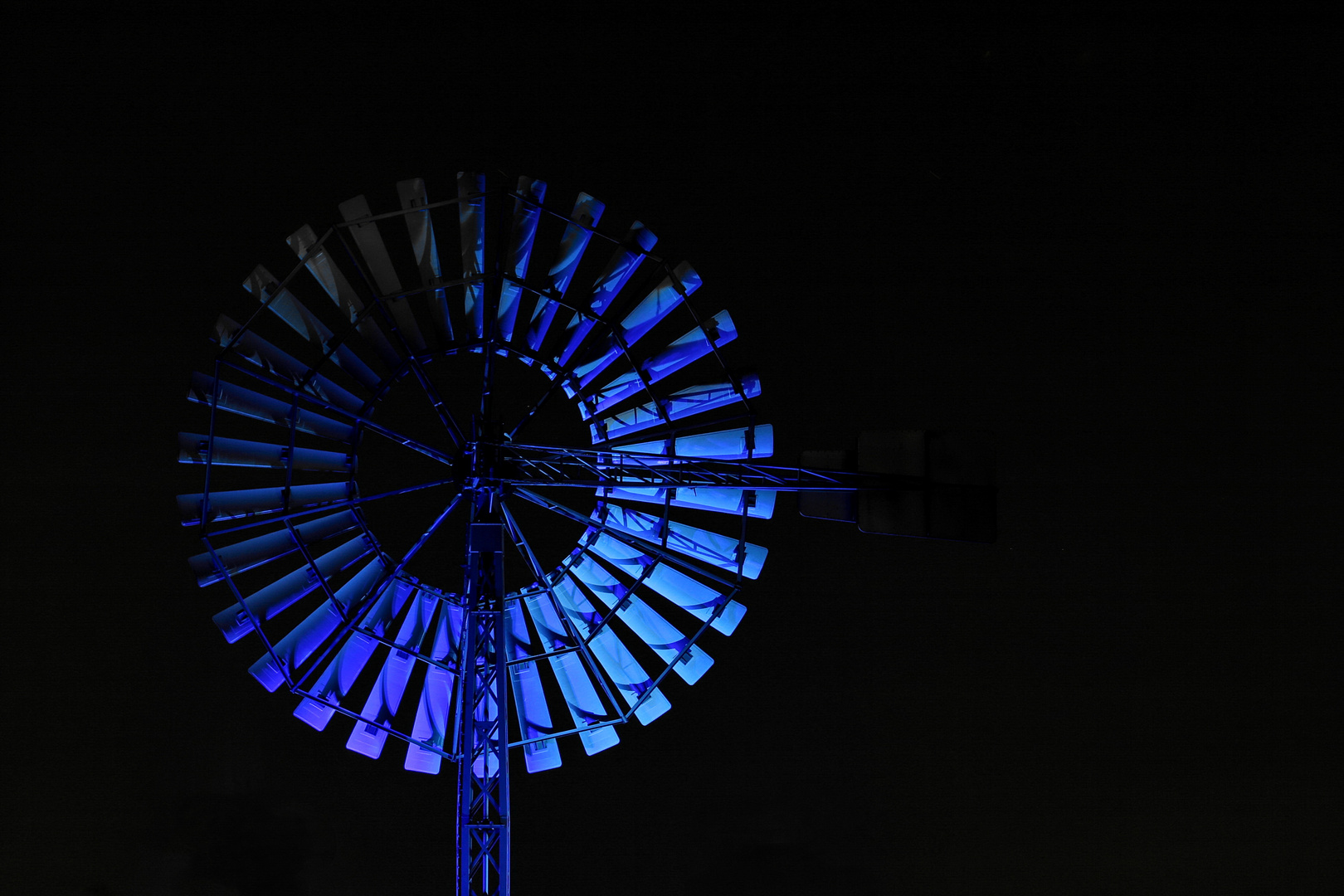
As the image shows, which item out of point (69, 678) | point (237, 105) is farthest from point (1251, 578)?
point (69, 678)

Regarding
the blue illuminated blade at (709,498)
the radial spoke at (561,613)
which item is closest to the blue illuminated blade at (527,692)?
the radial spoke at (561,613)

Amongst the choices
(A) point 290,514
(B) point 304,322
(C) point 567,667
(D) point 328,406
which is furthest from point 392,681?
(B) point 304,322

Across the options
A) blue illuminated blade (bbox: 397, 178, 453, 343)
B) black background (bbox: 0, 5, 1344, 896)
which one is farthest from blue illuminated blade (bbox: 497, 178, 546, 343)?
black background (bbox: 0, 5, 1344, 896)

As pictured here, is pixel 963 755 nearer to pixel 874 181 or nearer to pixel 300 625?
pixel 874 181

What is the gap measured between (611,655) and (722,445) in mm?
779

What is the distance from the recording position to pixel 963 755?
402 cm

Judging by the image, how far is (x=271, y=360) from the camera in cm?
282

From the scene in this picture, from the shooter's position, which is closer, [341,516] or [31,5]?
[341,516]

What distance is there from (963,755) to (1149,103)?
2.99m

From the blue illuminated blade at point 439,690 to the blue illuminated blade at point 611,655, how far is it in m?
0.36

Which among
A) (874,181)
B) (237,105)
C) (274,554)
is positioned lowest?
(274,554)

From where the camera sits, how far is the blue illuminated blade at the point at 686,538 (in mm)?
3014

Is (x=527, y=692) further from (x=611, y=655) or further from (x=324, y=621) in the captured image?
(x=324, y=621)

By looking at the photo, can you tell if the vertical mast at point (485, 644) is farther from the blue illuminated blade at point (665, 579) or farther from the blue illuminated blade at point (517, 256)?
the blue illuminated blade at point (665, 579)
